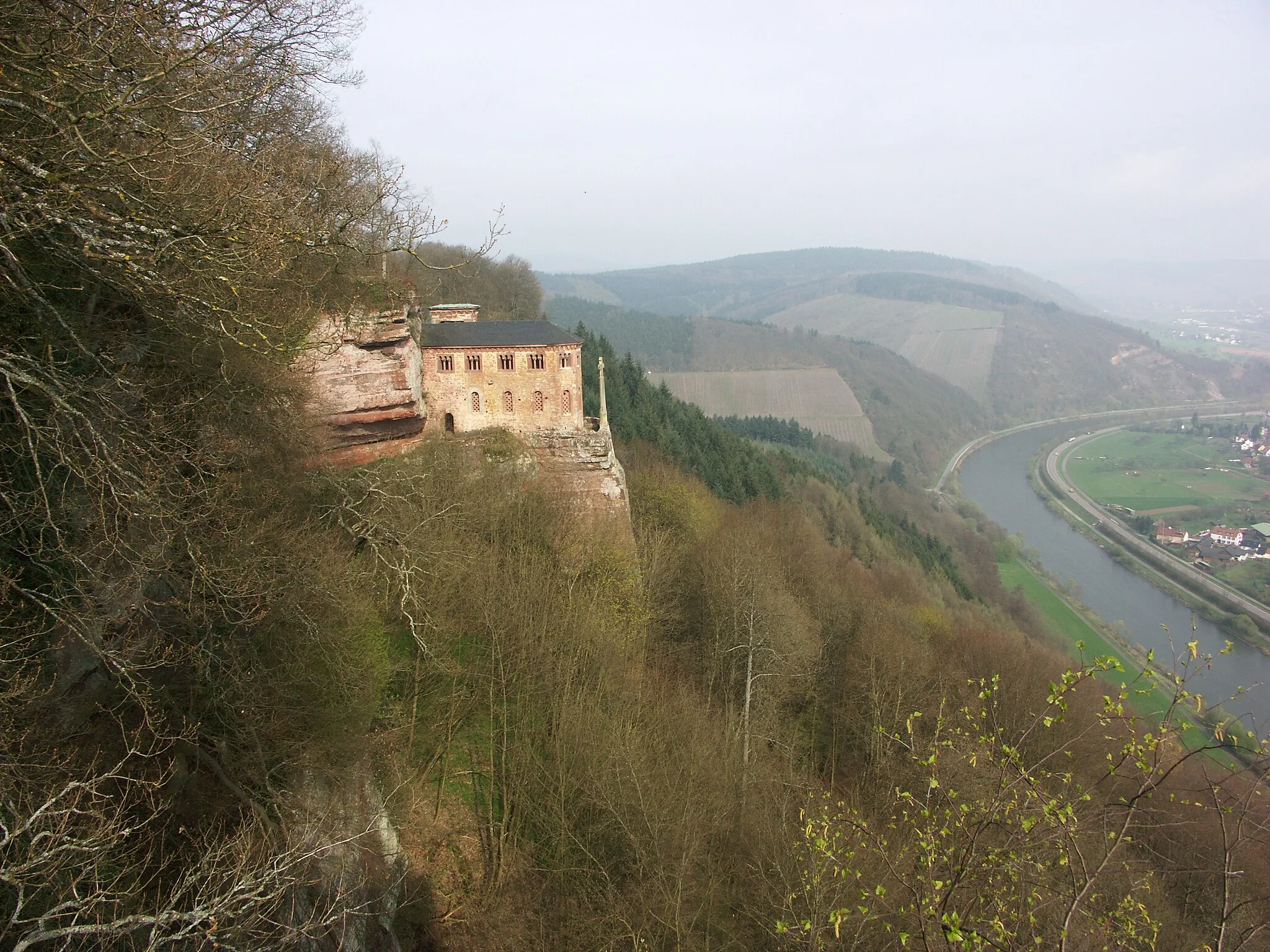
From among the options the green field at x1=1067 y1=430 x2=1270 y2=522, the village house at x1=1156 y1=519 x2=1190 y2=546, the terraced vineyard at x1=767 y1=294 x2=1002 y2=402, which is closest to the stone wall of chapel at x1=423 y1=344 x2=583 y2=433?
the village house at x1=1156 y1=519 x2=1190 y2=546

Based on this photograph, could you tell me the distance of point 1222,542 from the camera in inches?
2324

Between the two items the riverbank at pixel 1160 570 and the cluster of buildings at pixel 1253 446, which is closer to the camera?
the riverbank at pixel 1160 570

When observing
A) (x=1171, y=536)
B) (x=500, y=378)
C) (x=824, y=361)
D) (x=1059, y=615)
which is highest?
(x=824, y=361)

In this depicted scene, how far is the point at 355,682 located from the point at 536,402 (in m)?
12.9

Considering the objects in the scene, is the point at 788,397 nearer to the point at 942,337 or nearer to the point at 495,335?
the point at 942,337

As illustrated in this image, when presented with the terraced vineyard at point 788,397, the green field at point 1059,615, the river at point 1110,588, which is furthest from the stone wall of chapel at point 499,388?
the terraced vineyard at point 788,397

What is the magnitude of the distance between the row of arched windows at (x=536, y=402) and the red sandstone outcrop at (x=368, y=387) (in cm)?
183

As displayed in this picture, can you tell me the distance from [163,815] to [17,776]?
2684mm

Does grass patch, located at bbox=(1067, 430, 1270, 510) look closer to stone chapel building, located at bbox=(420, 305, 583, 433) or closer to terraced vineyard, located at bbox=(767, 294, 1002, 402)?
terraced vineyard, located at bbox=(767, 294, 1002, 402)

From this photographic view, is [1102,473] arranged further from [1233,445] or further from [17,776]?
[17,776]

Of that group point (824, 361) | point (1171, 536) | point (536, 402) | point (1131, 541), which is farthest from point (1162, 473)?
point (536, 402)

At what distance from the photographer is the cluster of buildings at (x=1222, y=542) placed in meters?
56.0

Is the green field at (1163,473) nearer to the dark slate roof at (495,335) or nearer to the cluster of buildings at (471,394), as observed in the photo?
the cluster of buildings at (471,394)

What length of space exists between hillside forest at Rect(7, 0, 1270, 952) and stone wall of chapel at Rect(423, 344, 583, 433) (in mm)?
1550
